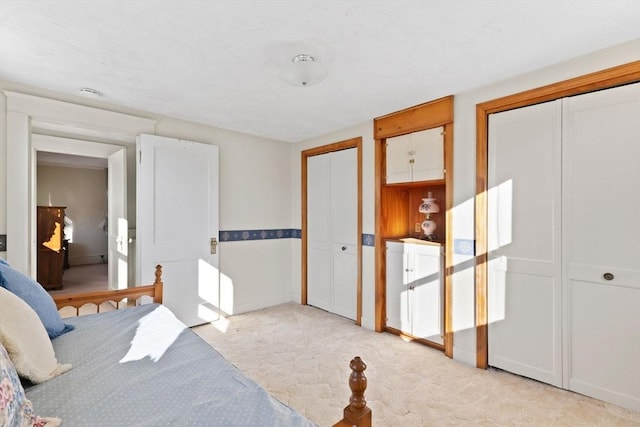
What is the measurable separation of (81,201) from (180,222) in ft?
19.7

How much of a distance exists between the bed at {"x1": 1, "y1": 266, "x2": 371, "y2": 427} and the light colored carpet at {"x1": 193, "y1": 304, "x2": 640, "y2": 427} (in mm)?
975

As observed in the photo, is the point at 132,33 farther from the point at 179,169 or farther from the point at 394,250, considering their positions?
the point at 394,250

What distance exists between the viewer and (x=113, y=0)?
157 centimetres

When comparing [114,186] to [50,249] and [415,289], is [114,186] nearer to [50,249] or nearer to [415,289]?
[50,249]

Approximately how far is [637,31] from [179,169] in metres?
3.75

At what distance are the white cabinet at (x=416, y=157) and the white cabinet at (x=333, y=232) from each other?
51cm

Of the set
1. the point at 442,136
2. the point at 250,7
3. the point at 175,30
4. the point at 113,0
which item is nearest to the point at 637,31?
the point at 442,136

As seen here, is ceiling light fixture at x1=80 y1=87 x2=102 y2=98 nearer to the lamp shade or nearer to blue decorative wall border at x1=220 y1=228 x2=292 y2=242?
blue decorative wall border at x1=220 y1=228 x2=292 y2=242

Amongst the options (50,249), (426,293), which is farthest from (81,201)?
(426,293)

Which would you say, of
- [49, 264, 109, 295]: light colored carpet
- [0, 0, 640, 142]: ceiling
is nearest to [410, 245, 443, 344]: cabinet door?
[0, 0, 640, 142]: ceiling

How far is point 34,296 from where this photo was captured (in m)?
1.62

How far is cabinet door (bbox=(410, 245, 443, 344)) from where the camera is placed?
301 cm

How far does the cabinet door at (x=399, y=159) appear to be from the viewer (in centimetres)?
323

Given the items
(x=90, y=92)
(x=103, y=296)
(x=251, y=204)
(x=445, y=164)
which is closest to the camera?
(x=103, y=296)
